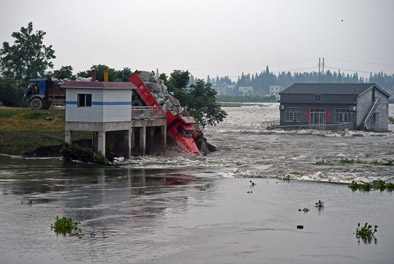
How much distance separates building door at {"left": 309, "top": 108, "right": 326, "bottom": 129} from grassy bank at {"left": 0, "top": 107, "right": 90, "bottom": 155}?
43613 millimetres

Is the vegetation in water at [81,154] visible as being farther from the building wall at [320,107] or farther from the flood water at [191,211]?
the building wall at [320,107]

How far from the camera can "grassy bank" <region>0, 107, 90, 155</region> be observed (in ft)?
153

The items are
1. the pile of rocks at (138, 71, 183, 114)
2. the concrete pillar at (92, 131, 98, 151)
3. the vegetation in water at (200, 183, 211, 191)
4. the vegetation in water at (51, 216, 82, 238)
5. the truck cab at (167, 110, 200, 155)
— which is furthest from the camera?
the pile of rocks at (138, 71, 183, 114)

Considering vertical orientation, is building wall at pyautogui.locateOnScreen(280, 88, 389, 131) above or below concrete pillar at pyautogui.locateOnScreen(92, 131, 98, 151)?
above

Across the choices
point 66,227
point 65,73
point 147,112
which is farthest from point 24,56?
point 66,227

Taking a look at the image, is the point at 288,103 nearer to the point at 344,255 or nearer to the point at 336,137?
the point at 336,137

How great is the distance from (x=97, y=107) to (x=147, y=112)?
7.32m

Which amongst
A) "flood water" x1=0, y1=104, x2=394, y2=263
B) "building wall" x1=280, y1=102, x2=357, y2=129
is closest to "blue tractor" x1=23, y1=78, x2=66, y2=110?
"flood water" x1=0, y1=104, x2=394, y2=263

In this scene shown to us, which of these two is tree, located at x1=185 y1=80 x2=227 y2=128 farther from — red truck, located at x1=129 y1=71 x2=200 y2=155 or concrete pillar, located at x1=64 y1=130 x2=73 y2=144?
concrete pillar, located at x1=64 y1=130 x2=73 y2=144

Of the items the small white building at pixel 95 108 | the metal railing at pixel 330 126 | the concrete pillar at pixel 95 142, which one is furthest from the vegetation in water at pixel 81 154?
the metal railing at pixel 330 126

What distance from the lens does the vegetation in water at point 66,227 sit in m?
22.3

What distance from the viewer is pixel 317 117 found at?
89625mm

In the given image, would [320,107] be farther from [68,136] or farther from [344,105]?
[68,136]

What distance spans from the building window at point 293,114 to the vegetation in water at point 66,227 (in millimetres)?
70548
